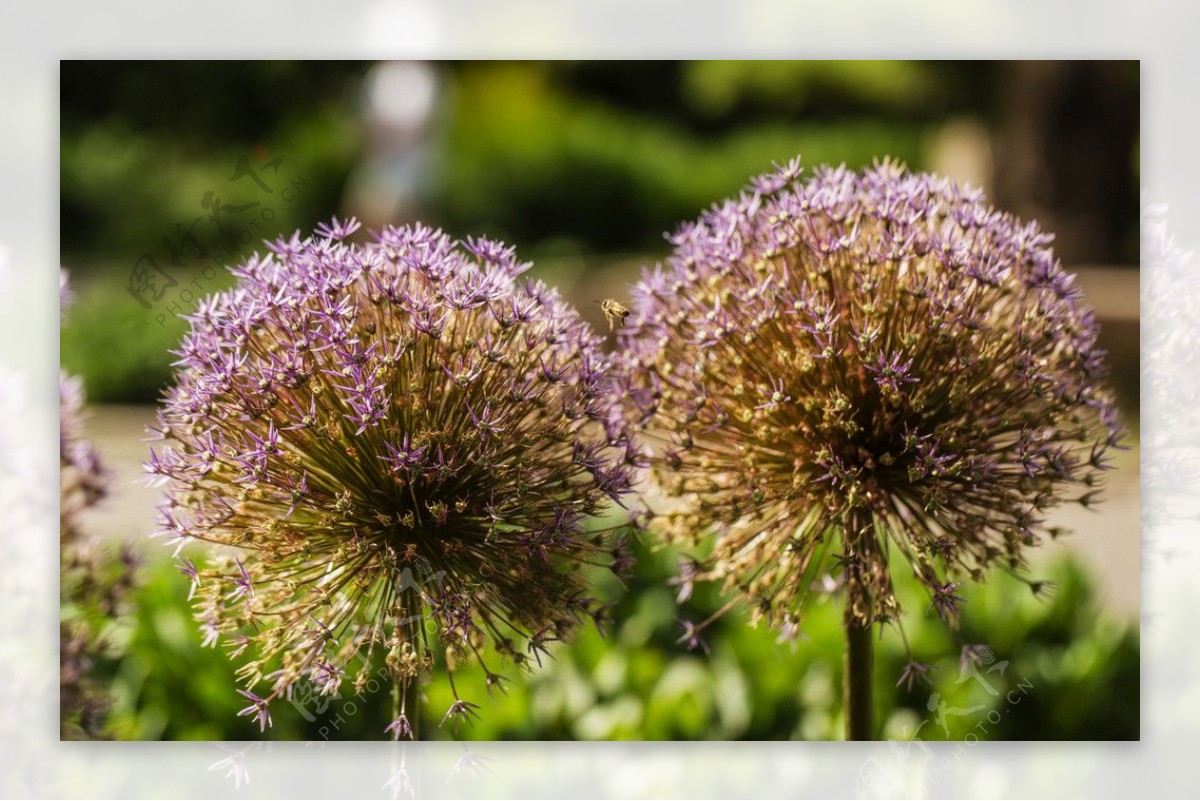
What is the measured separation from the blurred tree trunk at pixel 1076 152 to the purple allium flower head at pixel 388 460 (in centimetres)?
119

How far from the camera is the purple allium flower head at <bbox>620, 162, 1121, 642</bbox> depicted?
1.86 m

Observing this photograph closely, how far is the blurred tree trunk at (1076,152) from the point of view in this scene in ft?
8.20

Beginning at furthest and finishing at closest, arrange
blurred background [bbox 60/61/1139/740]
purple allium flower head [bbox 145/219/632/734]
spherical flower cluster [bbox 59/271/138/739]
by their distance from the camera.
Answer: blurred background [bbox 60/61/1139/740] < spherical flower cluster [bbox 59/271/138/739] < purple allium flower head [bbox 145/219/632/734]

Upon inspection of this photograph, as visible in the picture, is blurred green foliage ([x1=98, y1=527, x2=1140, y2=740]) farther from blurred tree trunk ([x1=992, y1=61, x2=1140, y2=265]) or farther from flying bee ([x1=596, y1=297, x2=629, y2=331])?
blurred tree trunk ([x1=992, y1=61, x2=1140, y2=265])

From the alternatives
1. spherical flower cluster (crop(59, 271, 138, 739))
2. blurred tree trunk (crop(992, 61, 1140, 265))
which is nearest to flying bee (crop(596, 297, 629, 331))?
blurred tree trunk (crop(992, 61, 1140, 265))

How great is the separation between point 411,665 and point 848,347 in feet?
2.93

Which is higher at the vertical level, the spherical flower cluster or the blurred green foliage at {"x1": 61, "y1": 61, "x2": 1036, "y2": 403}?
the blurred green foliage at {"x1": 61, "y1": 61, "x2": 1036, "y2": 403}

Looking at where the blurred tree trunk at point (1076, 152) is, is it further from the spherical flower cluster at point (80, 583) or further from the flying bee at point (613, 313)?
the spherical flower cluster at point (80, 583)

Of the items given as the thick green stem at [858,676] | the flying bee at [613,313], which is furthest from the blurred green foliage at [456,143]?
the thick green stem at [858,676]

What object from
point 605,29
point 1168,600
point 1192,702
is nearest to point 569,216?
point 605,29

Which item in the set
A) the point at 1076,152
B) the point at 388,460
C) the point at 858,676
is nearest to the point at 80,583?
the point at 388,460

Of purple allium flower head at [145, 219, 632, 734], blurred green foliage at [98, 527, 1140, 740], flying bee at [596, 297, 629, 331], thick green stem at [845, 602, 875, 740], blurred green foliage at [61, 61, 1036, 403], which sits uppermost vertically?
blurred green foliage at [61, 61, 1036, 403]

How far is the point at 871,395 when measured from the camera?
189cm

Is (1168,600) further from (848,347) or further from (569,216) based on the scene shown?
(569,216)
